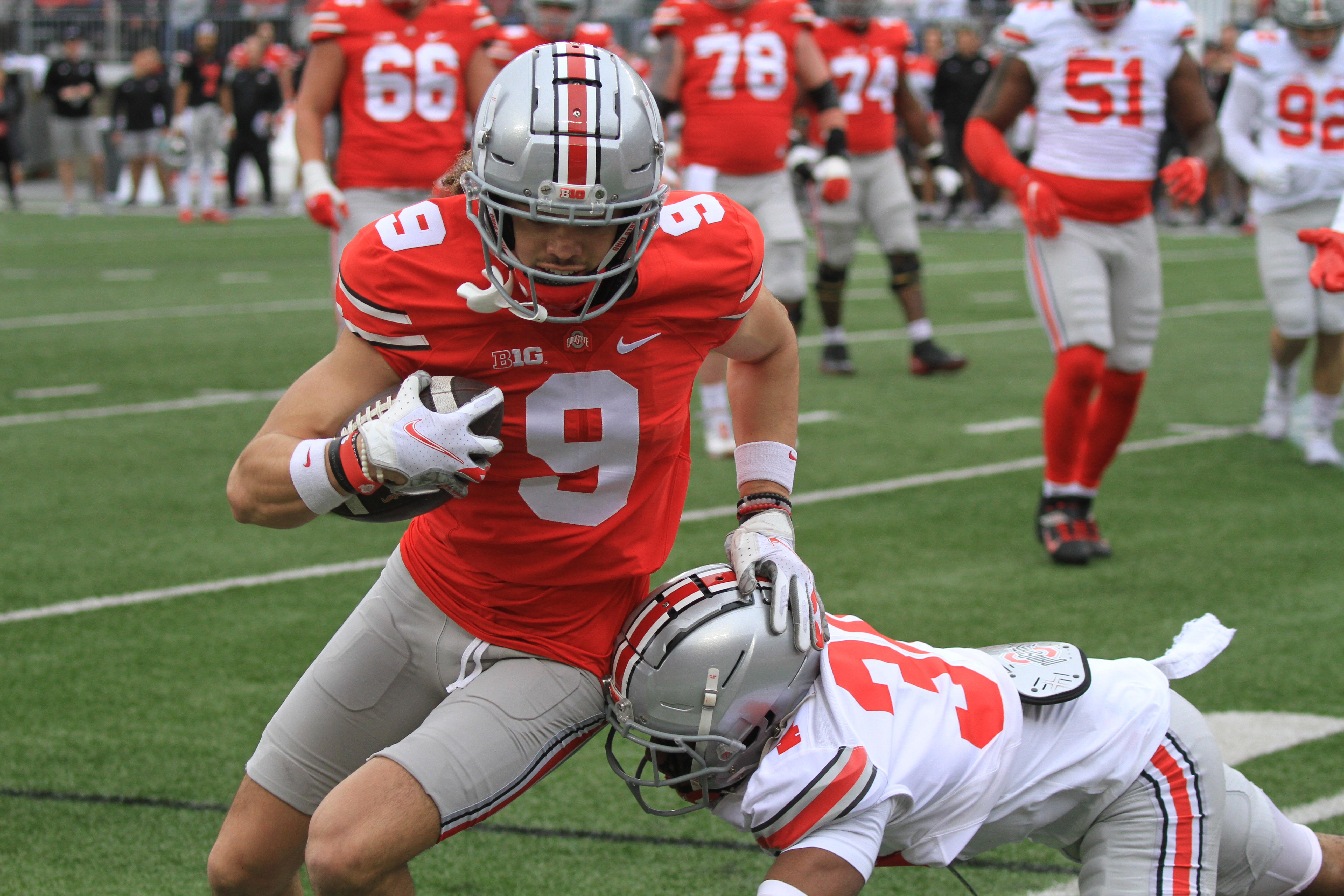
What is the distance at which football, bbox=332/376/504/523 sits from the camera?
2.16 meters

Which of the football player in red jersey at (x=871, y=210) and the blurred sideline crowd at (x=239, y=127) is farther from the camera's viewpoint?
the blurred sideline crowd at (x=239, y=127)

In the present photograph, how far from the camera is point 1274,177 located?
255 inches

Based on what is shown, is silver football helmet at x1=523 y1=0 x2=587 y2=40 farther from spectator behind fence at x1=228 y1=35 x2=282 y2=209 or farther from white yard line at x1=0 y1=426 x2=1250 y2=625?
spectator behind fence at x1=228 y1=35 x2=282 y2=209

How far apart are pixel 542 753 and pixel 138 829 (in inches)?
50.4

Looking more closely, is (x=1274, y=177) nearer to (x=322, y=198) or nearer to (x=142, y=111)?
(x=322, y=198)

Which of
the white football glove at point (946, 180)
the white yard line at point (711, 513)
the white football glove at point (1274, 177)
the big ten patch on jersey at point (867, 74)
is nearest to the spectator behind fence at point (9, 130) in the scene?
the white football glove at point (946, 180)

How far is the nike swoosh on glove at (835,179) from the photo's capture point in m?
7.26

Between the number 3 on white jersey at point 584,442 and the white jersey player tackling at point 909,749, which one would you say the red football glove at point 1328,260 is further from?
the number 3 on white jersey at point 584,442

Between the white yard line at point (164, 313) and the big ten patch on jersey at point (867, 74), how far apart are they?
4.28 meters

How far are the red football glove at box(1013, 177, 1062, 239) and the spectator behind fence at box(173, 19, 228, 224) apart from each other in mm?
14771

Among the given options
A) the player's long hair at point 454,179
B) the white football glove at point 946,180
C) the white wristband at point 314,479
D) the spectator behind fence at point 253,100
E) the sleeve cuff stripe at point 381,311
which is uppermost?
the player's long hair at point 454,179

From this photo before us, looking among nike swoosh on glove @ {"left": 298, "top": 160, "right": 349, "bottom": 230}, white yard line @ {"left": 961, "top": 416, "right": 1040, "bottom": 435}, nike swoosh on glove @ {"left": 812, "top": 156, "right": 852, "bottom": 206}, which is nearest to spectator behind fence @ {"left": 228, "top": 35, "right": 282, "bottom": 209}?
nike swoosh on glove @ {"left": 812, "top": 156, "right": 852, "bottom": 206}

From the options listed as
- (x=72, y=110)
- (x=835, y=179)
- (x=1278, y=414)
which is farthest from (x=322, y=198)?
(x=72, y=110)

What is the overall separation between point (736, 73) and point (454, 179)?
4.69 m
